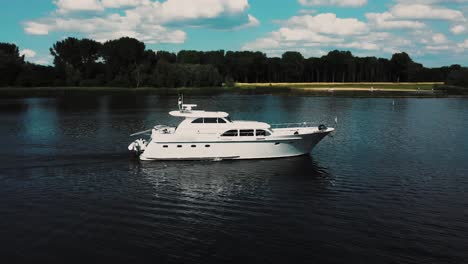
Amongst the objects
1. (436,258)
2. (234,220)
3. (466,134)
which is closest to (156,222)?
(234,220)

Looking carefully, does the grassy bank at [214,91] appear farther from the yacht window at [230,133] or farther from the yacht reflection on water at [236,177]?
the yacht reflection on water at [236,177]

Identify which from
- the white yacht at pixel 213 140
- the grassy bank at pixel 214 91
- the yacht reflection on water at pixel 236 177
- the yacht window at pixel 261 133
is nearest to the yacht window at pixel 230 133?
the white yacht at pixel 213 140

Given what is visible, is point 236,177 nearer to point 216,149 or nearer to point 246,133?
point 216,149

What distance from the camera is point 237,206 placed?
25578mm

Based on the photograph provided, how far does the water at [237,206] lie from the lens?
19531 mm

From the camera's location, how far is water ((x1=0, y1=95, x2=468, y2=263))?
19.5 meters

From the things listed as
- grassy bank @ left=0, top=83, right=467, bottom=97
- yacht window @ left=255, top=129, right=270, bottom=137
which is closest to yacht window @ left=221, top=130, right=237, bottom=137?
yacht window @ left=255, top=129, right=270, bottom=137

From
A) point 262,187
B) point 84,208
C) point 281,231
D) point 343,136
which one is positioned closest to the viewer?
point 281,231

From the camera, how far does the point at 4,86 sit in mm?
160125

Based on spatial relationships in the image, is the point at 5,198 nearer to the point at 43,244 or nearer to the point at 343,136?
the point at 43,244

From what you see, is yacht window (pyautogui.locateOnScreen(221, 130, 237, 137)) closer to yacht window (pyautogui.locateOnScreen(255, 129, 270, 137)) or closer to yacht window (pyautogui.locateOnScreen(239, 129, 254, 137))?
yacht window (pyautogui.locateOnScreen(239, 129, 254, 137))

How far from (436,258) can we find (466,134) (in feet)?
133

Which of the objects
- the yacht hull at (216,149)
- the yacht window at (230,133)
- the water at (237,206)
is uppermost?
the yacht window at (230,133)

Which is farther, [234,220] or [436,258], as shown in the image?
[234,220]
